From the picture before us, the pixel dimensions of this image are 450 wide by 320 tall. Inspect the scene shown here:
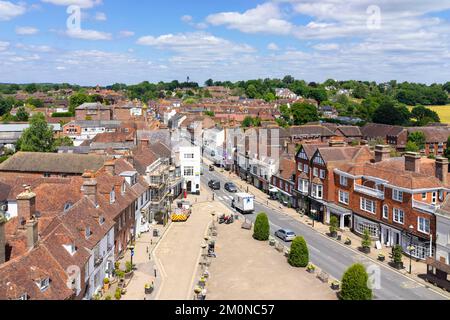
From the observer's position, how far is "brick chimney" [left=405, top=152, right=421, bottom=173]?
1962 inches

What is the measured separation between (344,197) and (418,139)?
221ft

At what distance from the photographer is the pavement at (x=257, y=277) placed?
3500 cm

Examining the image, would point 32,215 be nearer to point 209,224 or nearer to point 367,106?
point 209,224

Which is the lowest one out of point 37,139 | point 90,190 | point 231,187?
point 231,187

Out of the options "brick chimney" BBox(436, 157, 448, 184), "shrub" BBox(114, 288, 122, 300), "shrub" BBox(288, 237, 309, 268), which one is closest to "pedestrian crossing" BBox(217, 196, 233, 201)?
"shrub" BBox(288, 237, 309, 268)

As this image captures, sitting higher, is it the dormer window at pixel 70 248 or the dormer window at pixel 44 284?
the dormer window at pixel 70 248

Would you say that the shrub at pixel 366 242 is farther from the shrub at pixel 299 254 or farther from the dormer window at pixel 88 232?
the dormer window at pixel 88 232

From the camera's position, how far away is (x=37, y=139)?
89.6 m

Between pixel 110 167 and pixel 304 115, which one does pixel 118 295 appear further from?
pixel 304 115

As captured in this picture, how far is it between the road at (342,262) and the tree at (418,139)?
6415cm

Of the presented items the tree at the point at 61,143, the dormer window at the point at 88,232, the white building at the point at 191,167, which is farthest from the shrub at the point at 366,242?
the tree at the point at 61,143

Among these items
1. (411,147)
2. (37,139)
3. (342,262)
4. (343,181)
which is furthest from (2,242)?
(411,147)
